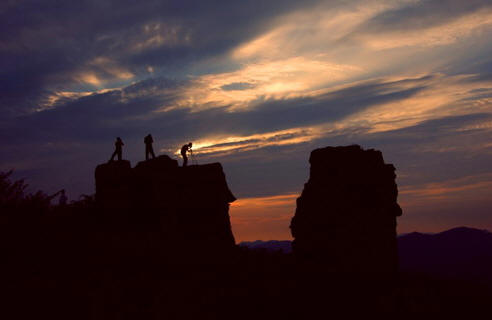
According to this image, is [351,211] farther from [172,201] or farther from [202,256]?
[172,201]

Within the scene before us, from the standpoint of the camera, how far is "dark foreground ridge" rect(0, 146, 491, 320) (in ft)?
128

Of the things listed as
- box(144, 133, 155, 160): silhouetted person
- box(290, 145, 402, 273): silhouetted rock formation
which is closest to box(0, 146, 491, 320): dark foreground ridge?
box(290, 145, 402, 273): silhouetted rock formation

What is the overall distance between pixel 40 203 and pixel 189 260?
2479 centimetres

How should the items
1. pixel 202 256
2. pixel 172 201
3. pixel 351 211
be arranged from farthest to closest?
pixel 202 256 → pixel 172 201 → pixel 351 211

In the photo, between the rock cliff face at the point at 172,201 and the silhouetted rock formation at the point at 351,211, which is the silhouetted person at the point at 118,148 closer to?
the rock cliff face at the point at 172,201

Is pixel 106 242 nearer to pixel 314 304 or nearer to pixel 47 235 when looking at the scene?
pixel 47 235

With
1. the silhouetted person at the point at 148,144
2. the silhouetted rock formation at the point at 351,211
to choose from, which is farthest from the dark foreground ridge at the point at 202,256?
the silhouetted person at the point at 148,144

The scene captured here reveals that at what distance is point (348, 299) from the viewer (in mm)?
40469

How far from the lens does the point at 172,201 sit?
50.0m

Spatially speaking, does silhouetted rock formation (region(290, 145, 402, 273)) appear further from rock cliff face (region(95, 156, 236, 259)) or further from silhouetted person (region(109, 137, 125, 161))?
silhouetted person (region(109, 137, 125, 161))

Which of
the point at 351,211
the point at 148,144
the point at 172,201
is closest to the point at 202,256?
the point at 172,201

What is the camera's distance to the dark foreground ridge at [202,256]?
38.9 m

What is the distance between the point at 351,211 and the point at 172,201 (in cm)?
1978

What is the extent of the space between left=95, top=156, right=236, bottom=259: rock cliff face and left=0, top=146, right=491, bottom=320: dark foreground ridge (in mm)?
114
